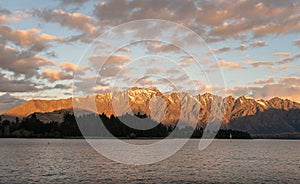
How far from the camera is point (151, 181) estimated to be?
87438 mm

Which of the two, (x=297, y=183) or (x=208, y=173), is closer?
(x=297, y=183)

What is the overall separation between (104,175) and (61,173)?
41.5ft

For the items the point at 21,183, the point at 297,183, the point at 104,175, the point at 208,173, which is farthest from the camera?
the point at 208,173

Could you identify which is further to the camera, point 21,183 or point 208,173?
point 208,173

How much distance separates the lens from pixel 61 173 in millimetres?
101125

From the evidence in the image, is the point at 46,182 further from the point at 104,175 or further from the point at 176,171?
the point at 176,171

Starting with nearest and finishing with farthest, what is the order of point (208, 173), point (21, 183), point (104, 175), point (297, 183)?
point (21, 183)
point (297, 183)
point (104, 175)
point (208, 173)

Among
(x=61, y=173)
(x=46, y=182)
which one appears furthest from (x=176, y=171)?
(x=46, y=182)

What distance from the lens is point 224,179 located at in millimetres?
94562

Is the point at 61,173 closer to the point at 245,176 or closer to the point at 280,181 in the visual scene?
the point at 245,176

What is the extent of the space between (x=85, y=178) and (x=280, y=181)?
4962cm

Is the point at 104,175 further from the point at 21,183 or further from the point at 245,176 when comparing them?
the point at 245,176

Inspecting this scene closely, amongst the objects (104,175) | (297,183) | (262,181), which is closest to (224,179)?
(262,181)

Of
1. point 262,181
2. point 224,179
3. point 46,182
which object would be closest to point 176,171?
point 224,179
